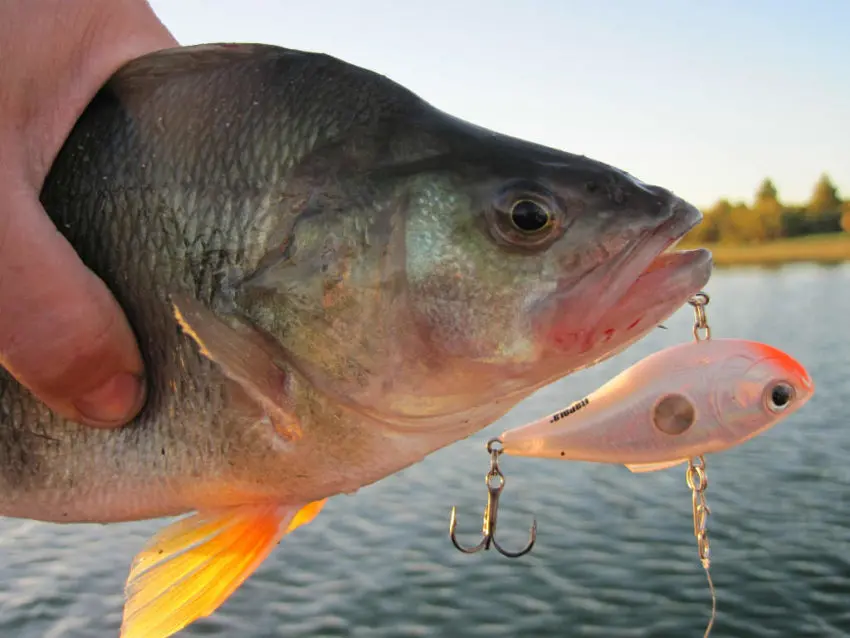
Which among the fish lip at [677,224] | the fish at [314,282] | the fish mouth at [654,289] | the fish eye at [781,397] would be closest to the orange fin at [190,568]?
the fish at [314,282]

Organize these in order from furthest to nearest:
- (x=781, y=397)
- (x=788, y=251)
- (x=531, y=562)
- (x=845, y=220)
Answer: (x=845, y=220)
(x=788, y=251)
(x=531, y=562)
(x=781, y=397)

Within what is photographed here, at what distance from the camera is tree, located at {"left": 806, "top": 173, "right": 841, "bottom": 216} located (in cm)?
11438

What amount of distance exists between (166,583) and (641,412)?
6.07 ft

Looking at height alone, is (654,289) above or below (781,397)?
above

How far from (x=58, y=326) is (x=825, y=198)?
13011 centimetres

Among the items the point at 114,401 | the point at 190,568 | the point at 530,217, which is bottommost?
the point at 190,568

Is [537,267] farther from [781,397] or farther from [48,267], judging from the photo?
[781,397]

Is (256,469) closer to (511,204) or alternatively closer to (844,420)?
(511,204)

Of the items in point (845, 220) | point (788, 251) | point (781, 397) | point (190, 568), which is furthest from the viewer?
point (845, 220)

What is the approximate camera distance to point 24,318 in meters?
1.98

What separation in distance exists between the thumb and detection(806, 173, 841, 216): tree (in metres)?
124

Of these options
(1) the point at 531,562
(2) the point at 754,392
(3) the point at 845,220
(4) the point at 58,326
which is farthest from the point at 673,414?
(3) the point at 845,220

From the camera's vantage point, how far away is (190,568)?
2232mm

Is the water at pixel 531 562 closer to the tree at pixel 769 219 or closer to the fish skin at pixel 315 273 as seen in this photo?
the fish skin at pixel 315 273
